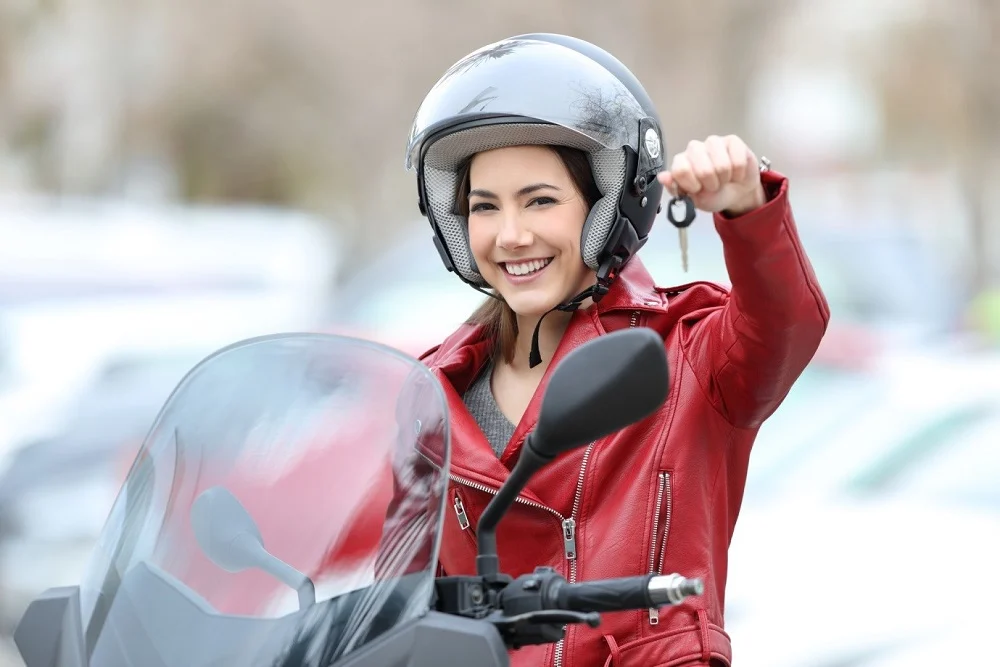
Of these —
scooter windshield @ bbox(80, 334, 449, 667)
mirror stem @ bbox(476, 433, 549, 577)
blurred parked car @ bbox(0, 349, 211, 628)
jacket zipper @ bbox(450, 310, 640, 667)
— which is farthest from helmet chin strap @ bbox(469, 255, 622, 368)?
blurred parked car @ bbox(0, 349, 211, 628)

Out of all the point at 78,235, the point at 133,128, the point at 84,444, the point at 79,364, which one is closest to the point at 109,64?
the point at 133,128

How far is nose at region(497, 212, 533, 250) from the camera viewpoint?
2.91 m

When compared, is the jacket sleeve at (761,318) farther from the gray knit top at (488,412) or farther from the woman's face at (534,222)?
the gray knit top at (488,412)

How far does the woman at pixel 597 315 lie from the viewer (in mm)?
2537

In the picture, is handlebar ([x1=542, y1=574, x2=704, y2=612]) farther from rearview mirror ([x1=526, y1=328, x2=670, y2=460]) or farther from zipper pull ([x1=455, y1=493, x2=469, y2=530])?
zipper pull ([x1=455, y1=493, x2=469, y2=530])

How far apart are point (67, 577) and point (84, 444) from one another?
1.09 m

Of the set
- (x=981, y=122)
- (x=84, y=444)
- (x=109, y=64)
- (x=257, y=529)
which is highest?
(x=109, y=64)

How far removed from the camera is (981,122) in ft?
58.4

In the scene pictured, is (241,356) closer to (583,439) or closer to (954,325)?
(583,439)

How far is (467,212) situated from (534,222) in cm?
27

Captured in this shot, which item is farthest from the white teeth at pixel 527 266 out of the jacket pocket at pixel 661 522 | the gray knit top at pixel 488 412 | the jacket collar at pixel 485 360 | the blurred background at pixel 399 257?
the blurred background at pixel 399 257

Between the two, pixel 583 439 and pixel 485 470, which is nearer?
pixel 583 439

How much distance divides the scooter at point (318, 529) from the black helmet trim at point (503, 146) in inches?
33.2

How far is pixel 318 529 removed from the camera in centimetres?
206
